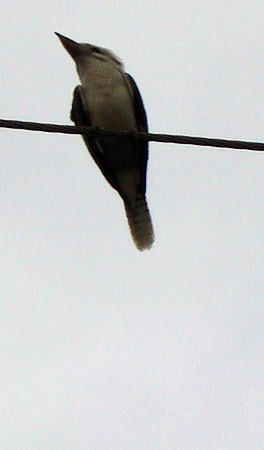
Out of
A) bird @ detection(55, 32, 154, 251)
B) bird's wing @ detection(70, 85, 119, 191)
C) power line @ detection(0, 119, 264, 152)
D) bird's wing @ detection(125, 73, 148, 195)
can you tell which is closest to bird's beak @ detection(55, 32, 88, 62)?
bird @ detection(55, 32, 154, 251)

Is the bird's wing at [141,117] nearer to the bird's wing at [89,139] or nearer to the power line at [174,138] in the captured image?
the bird's wing at [89,139]

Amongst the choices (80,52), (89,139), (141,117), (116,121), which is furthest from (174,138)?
(80,52)

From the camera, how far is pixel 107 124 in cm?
857

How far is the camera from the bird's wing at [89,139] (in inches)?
345

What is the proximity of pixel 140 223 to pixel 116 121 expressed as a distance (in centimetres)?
96

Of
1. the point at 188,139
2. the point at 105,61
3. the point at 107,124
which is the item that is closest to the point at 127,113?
the point at 107,124

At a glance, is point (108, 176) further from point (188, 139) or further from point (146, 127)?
point (188, 139)

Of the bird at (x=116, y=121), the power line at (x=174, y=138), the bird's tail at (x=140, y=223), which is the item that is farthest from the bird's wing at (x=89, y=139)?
the power line at (x=174, y=138)

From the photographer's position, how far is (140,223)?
8953mm

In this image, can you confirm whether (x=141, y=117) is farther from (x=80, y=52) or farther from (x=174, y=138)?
(x=174, y=138)

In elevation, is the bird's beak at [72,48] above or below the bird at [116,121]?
above

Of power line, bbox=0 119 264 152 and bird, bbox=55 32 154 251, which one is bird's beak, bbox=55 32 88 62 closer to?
bird, bbox=55 32 154 251

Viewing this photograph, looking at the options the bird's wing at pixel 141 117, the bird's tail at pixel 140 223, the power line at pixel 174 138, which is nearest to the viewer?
the power line at pixel 174 138

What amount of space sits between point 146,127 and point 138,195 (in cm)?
59
